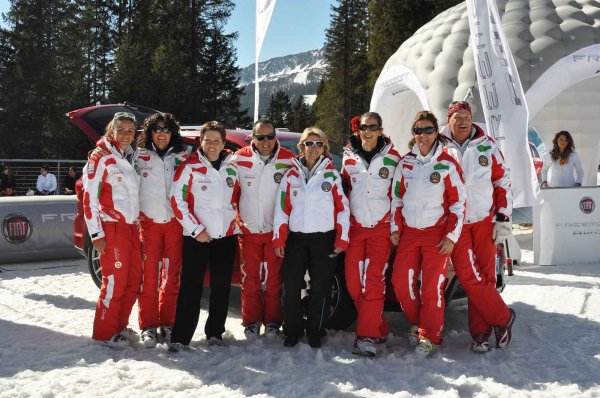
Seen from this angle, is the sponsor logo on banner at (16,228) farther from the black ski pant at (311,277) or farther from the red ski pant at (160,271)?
the black ski pant at (311,277)

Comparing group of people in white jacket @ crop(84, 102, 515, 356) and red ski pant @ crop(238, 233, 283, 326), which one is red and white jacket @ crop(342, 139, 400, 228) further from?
red ski pant @ crop(238, 233, 283, 326)

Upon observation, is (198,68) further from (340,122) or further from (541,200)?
(541,200)

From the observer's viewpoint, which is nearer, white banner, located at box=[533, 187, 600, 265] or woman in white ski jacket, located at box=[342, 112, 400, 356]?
woman in white ski jacket, located at box=[342, 112, 400, 356]

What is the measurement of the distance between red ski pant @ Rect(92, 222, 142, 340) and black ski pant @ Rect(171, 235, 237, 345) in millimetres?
429

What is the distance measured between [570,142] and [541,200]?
6.77 feet

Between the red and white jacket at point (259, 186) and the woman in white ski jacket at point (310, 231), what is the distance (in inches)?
4.8

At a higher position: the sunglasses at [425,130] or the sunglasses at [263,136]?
the sunglasses at [425,130]

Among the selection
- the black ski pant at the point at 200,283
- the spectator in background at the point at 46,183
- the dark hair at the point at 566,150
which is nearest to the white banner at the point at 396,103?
the dark hair at the point at 566,150

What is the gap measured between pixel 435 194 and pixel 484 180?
0.45m

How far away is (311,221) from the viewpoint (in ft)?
13.4

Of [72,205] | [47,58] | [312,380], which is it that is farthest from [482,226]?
[47,58]

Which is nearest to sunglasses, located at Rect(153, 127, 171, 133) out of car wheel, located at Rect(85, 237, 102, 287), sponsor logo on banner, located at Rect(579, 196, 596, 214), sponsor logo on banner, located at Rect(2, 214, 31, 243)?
car wheel, located at Rect(85, 237, 102, 287)

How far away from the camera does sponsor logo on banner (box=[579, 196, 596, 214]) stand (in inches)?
289

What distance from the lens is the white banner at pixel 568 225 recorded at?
732 cm
